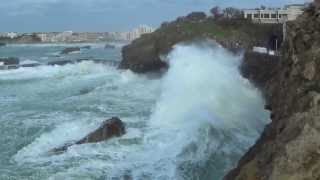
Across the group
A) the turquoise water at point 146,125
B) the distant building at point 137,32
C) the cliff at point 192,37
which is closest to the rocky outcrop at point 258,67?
the turquoise water at point 146,125

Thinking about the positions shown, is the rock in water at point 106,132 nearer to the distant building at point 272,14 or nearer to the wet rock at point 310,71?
the wet rock at point 310,71

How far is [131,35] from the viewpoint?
131m

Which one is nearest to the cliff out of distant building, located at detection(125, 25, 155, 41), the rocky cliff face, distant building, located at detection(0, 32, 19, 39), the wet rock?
the rocky cliff face

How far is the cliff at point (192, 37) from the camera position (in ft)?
156

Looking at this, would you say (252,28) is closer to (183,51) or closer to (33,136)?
(183,51)

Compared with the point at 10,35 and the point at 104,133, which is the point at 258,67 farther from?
the point at 10,35

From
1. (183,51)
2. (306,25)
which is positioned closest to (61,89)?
(183,51)

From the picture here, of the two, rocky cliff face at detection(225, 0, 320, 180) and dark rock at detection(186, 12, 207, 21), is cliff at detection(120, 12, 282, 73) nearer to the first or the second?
dark rock at detection(186, 12, 207, 21)

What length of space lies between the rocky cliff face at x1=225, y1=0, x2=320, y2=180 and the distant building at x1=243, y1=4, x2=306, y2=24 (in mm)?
41326

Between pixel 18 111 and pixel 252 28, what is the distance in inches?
1147

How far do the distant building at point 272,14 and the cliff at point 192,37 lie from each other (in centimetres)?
318

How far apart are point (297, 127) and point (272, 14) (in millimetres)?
52790

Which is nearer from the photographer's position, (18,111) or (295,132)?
(295,132)

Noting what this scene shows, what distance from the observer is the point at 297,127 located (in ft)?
32.6
